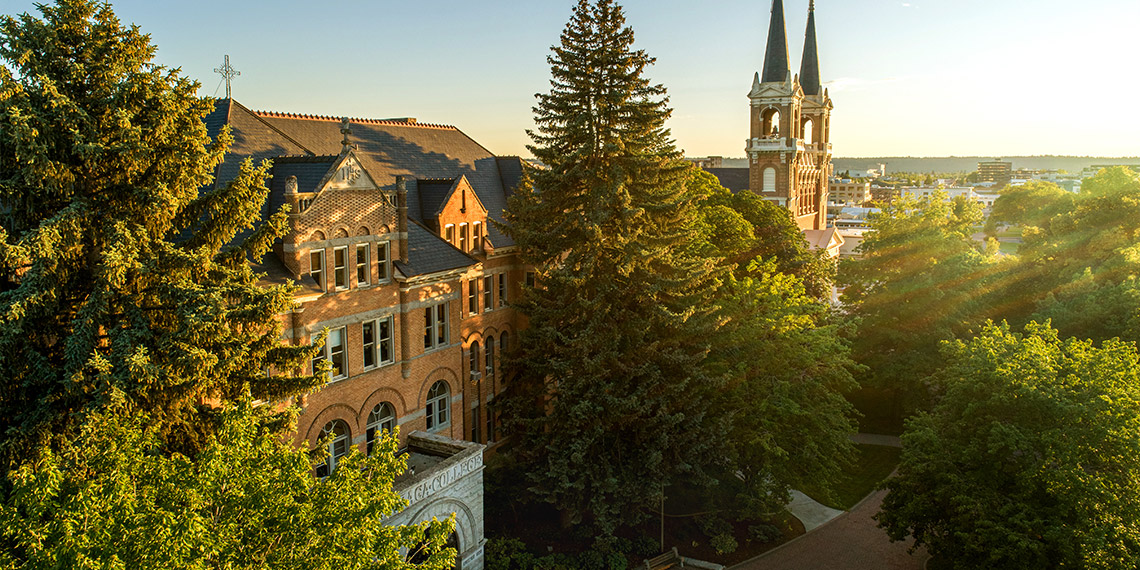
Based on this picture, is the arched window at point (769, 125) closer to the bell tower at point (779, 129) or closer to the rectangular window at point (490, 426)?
the bell tower at point (779, 129)

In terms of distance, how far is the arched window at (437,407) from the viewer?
31641 millimetres

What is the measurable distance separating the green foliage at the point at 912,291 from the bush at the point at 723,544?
16.6 meters

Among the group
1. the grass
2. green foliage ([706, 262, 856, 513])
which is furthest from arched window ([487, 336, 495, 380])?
the grass

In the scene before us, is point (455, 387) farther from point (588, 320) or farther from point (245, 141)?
point (245, 141)

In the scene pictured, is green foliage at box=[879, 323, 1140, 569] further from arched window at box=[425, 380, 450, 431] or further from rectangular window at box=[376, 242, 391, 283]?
rectangular window at box=[376, 242, 391, 283]

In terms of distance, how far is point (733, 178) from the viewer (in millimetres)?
95688

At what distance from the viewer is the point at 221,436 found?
54.9ft

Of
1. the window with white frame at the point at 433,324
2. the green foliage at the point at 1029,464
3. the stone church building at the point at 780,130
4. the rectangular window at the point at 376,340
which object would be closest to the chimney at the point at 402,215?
the rectangular window at the point at 376,340

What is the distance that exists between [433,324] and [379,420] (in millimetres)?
4288

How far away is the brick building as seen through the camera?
25578 millimetres

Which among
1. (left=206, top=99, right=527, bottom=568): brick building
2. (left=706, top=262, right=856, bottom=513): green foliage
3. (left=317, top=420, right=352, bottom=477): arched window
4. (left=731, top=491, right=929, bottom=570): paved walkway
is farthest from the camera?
(left=731, top=491, right=929, bottom=570): paved walkway

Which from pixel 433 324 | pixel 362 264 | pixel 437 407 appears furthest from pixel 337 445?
pixel 362 264

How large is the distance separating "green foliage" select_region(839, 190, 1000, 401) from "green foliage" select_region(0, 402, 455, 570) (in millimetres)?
35519

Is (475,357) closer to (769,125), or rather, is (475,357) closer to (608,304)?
(608,304)
